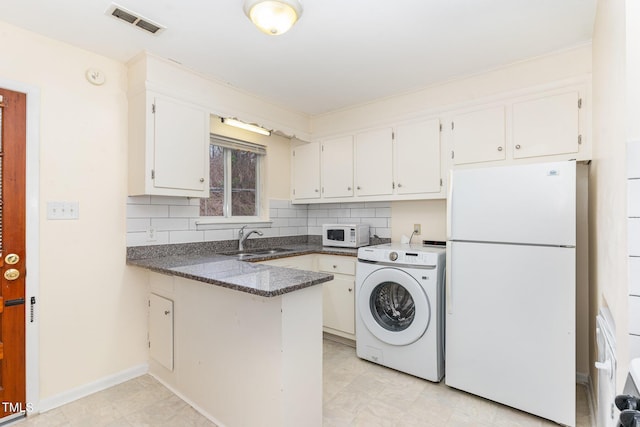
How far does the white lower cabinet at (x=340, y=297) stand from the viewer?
2.93 metres

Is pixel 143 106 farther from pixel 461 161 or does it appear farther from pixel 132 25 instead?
pixel 461 161

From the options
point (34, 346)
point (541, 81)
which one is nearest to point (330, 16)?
point (541, 81)

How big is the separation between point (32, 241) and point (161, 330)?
38.4 inches

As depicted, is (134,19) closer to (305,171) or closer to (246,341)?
(246,341)

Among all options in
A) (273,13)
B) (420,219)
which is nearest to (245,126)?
(273,13)

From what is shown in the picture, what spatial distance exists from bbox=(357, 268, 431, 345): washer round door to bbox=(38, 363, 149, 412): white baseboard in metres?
1.78

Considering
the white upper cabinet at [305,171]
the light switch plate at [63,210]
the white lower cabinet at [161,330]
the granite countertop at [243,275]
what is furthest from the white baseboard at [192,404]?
the white upper cabinet at [305,171]

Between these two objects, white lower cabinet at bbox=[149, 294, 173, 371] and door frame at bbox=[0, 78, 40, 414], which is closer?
door frame at bbox=[0, 78, 40, 414]

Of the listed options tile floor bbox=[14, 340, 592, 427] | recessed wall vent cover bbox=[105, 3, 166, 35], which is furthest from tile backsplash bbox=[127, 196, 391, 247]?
recessed wall vent cover bbox=[105, 3, 166, 35]

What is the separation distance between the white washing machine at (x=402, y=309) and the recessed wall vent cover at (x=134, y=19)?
2.12 m

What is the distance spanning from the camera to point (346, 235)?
3221 millimetres

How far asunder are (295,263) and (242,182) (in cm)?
110

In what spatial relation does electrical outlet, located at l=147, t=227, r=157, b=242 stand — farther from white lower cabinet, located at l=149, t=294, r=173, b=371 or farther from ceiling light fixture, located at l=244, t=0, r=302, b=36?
ceiling light fixture, located at l=244, t=0, r=302, b=36

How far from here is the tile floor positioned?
189cm
